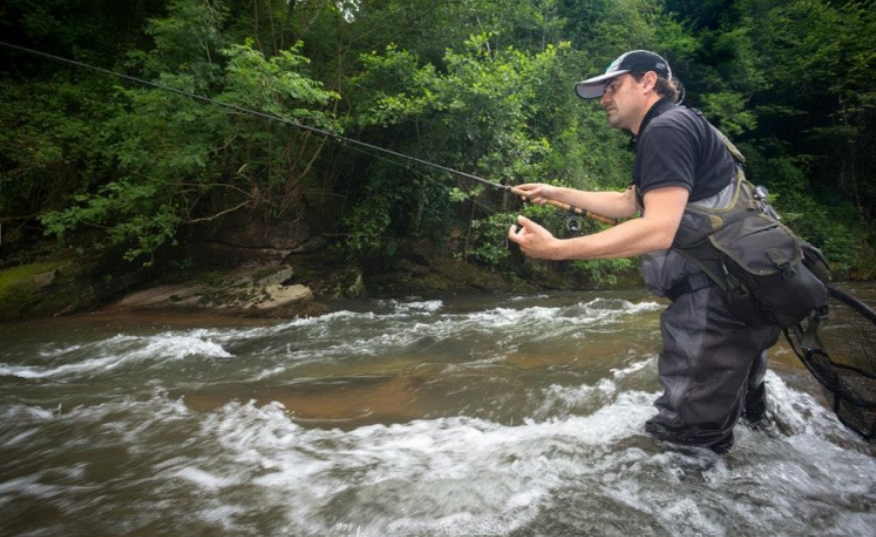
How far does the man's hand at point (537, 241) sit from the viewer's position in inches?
86.7

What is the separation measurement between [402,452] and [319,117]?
A: 646cm

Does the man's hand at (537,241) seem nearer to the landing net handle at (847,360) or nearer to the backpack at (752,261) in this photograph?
the backpack at (752,261)

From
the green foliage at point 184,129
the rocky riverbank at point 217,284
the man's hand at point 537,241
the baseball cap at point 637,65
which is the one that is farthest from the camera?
the rocky riverbank at point 217,284

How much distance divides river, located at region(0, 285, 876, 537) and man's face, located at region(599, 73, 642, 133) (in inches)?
69.9

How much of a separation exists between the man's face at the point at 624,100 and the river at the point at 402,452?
177cm

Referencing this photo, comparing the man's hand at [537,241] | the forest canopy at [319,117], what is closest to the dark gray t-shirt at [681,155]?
the man's hand at [537,241]

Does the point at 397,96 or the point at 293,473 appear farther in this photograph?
the point at 397,96

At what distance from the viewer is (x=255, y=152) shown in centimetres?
915

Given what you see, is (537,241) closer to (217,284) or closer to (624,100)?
(624,100)

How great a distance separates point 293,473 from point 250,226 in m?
7.96

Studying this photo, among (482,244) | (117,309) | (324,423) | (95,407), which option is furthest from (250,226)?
(324,423)

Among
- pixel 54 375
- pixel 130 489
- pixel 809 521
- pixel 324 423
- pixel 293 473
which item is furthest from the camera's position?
pixel 54 375

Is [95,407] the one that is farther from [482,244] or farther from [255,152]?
[482,244]

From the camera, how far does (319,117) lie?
7.84 metres
